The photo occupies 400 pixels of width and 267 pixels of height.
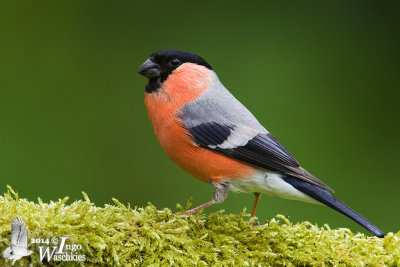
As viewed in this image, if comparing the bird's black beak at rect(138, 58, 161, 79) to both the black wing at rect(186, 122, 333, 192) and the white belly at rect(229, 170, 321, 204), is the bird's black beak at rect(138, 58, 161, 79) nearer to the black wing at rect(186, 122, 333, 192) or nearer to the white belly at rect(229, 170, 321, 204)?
the black wing at rect(186, 122, 333, 192)

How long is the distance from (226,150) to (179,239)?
0.75 meters

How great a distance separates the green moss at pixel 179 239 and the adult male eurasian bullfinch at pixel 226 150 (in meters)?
0.25

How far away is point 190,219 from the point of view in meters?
2.39

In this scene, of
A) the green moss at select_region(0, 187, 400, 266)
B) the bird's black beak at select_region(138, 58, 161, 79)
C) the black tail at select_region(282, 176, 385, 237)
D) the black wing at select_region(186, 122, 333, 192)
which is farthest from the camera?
the bird's black beak at select_region(138, 58, 161, 79)

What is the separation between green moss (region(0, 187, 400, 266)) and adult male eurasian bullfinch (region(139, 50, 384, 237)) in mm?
245

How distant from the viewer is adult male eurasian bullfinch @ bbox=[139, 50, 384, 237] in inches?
107

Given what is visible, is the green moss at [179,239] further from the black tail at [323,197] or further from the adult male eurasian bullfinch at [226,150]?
the adult male eurasian bullfinch at [226,150]

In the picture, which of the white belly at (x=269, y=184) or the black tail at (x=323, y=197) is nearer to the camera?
the black tail at (x=323, y=197)

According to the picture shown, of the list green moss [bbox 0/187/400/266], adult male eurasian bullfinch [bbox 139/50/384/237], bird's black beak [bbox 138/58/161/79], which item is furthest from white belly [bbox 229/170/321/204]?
bird's black beak [bbox 138/58/161/79]

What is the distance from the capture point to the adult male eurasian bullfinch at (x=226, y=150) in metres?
2.73

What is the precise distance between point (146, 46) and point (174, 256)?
3.34 metres

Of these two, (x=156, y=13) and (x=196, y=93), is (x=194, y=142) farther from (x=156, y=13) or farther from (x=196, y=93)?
(x=156, y=13)

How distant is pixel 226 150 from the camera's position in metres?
2.75

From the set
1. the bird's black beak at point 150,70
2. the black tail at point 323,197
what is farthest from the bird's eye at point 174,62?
the black tail at point 323,197
